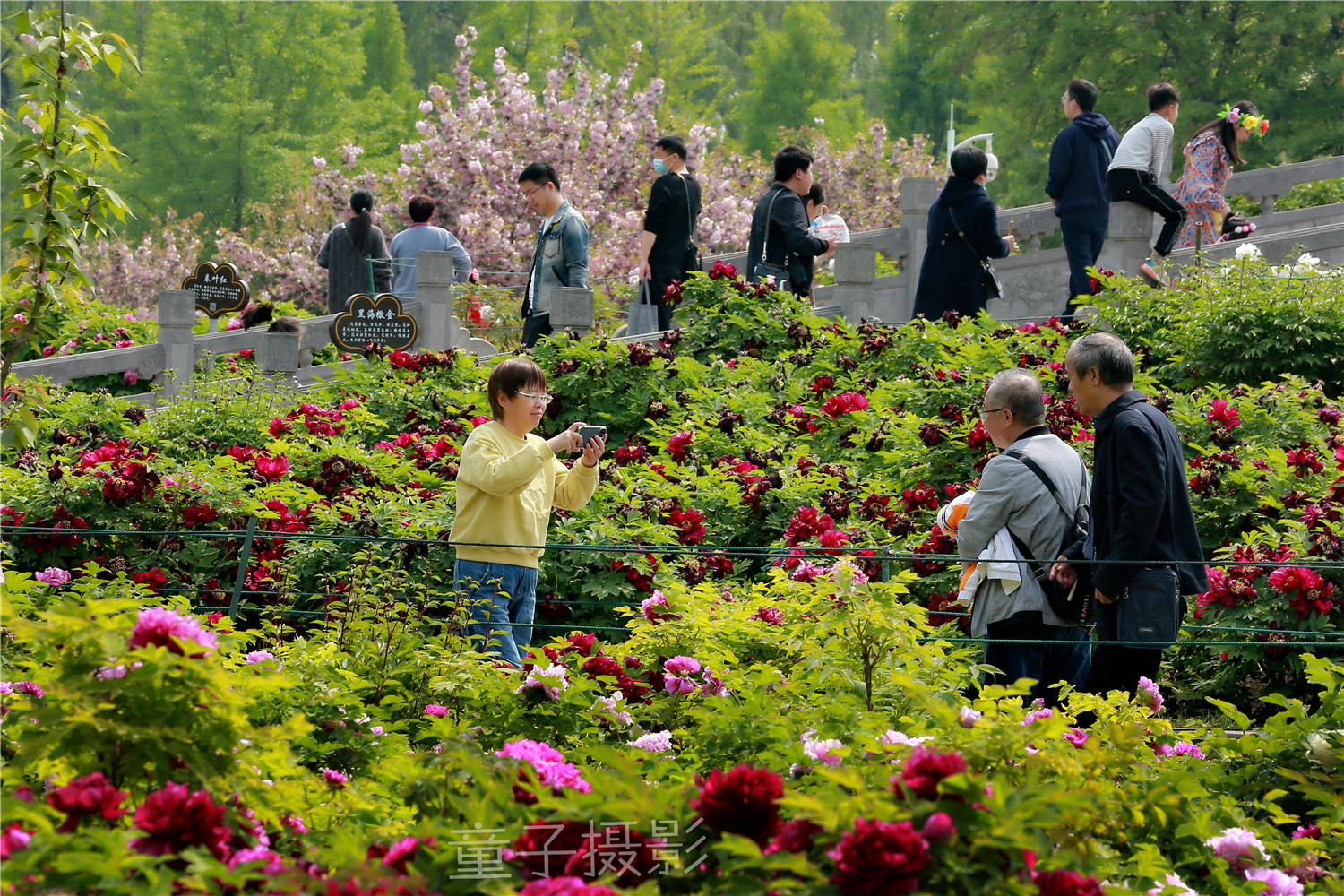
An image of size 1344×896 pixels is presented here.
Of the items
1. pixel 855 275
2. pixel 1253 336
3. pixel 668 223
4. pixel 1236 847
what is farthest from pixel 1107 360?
pixel 855 275

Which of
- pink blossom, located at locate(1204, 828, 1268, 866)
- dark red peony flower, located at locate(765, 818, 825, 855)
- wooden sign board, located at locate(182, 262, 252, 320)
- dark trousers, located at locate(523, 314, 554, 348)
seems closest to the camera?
dark red peony flower, located at locate(765, 818, 825, 855)

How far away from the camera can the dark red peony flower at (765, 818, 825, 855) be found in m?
2.47

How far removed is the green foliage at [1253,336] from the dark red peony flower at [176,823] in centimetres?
723

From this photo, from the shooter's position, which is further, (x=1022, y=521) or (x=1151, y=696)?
(x=1022, y=521)

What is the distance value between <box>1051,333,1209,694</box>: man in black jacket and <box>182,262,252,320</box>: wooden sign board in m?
10.3

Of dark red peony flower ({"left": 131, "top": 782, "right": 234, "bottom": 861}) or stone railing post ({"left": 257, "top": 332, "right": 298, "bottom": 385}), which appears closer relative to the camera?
dark red peony flower ({"left": 131, "top": 782, "right": 234, "bottom": 861})

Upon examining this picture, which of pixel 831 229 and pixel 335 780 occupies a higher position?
pixel 831 229

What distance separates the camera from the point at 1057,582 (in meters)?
4.97

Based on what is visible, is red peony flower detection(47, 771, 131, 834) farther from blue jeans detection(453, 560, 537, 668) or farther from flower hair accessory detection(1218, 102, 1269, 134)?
flower hair accessory detection(1218, 102, 1269, 134)

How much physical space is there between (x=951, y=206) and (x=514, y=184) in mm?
14675

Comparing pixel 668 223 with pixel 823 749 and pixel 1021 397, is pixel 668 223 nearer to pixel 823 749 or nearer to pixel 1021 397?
pixel 1021 397

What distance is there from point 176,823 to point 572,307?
790 centimetres

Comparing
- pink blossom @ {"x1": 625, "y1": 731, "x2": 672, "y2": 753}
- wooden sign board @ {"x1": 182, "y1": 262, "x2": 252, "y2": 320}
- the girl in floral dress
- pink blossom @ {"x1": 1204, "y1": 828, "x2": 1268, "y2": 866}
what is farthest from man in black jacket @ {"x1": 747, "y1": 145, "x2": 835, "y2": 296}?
pink blossom @ {"x1": 1204, "y1": 828, "x2": 1268, "y2": 866}

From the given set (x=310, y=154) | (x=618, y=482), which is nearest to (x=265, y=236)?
(x=310, y=154)
